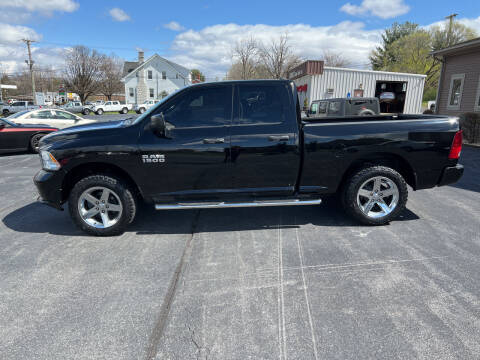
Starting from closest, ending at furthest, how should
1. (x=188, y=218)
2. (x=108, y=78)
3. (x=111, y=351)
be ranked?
1. (x=111, y=351)
2. (x=188, y=218)
3. (x=108, y=78)

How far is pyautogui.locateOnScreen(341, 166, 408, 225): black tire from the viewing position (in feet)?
14.0

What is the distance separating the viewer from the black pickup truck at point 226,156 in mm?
3953

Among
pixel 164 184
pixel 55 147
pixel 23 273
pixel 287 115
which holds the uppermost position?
pixel 287 115

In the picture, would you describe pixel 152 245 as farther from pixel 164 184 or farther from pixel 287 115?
pixel 287 115

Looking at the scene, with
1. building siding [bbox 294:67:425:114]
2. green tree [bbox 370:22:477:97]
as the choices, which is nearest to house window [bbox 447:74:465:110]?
building siding [bbox 294:67:425:114]

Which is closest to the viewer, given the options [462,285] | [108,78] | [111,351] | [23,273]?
[111,351]

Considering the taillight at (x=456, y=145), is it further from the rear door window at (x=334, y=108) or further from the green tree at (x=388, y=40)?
the green tree at (x=388, y=40)

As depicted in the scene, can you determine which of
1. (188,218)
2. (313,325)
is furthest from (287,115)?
(313,325)

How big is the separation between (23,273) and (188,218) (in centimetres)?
215

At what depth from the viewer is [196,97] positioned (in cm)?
405

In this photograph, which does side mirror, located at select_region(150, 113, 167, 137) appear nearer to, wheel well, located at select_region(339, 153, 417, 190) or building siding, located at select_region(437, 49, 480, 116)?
wheel well, located at select_region(339, 153, 417, 190)

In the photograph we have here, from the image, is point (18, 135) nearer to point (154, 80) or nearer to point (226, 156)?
point (226, 156)

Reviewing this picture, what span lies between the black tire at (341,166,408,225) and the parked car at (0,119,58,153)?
10647 mm

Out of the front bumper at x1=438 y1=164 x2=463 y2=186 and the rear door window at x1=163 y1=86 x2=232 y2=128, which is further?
the front bumper at x1=438 y1=164 x2=463 y2=186
